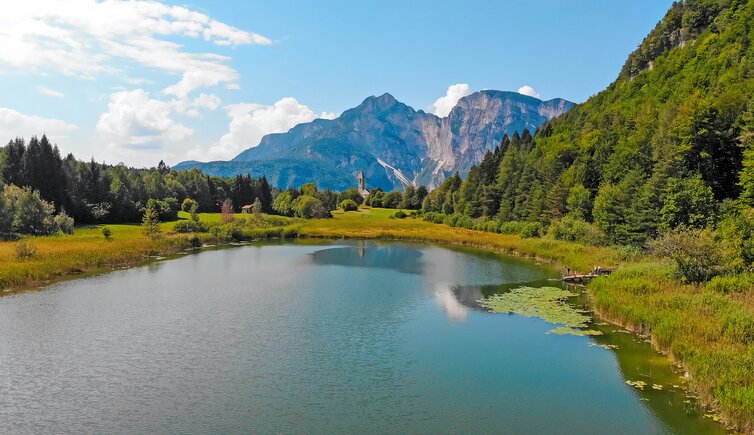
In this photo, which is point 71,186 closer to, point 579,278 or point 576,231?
point 576,231

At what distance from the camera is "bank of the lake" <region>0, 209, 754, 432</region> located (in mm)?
23453

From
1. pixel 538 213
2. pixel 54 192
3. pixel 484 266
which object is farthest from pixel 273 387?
pixel 54 192

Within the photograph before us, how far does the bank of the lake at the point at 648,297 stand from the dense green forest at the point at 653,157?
24.5ft

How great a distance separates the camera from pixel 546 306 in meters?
46.3

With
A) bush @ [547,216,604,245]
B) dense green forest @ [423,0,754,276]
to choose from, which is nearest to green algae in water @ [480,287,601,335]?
dense green forest @ [423,0,754,276]

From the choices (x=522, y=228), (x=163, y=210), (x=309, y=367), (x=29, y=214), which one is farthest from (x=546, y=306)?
(x=163, y=210)

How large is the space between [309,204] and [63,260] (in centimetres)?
11928

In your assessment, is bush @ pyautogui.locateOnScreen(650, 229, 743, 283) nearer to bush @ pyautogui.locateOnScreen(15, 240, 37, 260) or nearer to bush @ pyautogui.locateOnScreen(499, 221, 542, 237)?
bush @ pyautogui.locateOnScreen(499, 221, 542, 237)

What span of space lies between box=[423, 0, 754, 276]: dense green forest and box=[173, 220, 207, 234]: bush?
7021 centimetres

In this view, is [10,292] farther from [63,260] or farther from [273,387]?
[273,387]

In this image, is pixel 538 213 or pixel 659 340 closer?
pixel 659 340

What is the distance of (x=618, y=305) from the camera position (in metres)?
39.5

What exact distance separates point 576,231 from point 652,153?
55.4 feet

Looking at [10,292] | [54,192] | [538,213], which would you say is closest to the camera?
[10,292]
